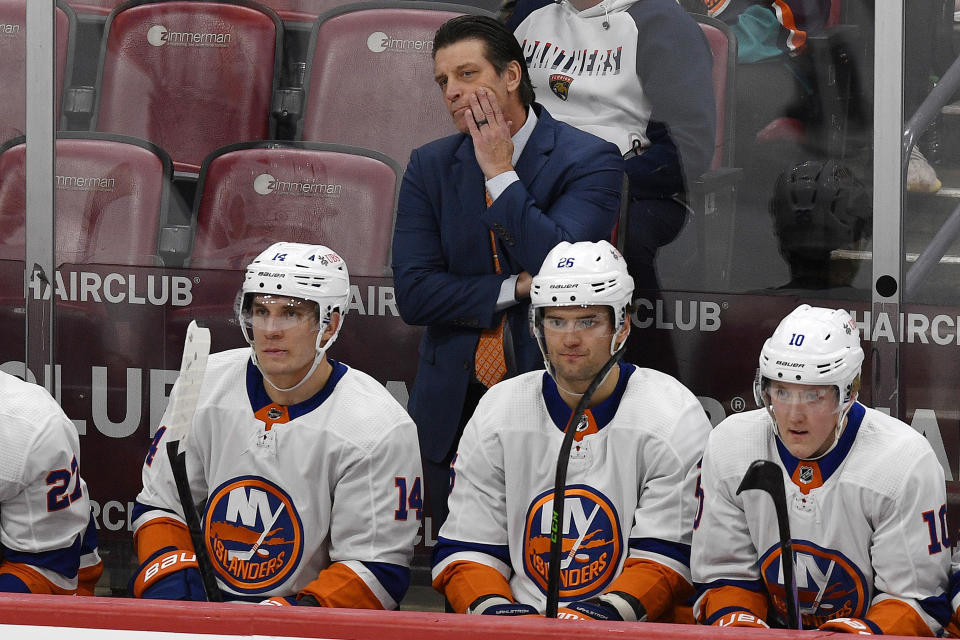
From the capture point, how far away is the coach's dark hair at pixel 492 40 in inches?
109

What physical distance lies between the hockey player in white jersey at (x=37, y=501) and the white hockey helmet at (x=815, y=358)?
4.03 feet

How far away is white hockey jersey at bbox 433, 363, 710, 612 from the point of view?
2344 mm

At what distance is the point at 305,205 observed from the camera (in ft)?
10.1

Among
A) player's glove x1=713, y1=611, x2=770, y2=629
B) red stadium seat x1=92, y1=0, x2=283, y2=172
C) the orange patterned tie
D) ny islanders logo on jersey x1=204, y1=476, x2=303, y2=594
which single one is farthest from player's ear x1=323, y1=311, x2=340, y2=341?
player's glove x1=713, y1=611, x2=770, y2=629

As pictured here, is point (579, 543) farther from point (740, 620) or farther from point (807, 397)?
point (807, 397)

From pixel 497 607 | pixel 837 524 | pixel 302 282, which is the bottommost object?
pixel 497 607

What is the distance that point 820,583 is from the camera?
7.38 feet

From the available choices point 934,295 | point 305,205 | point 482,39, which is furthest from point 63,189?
point 934,295

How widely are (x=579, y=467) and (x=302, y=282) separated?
0.61 meters

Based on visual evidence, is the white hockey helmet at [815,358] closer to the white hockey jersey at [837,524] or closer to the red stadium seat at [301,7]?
the white hockey jersey at [837,524]

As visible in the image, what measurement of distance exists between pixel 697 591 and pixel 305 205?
1.33 meters

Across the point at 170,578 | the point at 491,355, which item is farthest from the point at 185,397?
the point at 491,355

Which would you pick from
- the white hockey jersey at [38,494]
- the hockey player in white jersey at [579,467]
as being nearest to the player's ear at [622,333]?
the hockey player in white jersey at [579,467]

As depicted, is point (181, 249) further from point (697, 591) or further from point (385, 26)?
point (697, 591)
